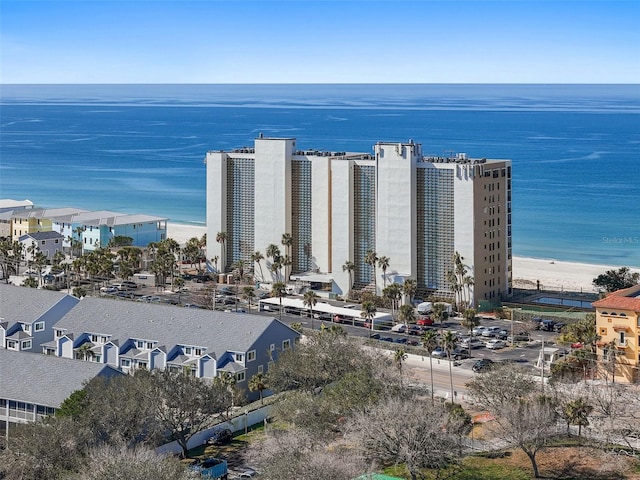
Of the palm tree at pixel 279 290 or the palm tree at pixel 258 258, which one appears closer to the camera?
the palm tree at pixel 279 290

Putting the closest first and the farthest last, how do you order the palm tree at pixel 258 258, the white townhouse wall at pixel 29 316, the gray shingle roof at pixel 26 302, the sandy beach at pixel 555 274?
the white townhouse wall at pixel 29 316, the gray shingle roof at pixel 26 302, the palm tree at pixel 258 258, the sandy beach at pixel 555 274

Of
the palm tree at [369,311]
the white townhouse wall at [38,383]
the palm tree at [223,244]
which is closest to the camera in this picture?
the white townhouse wall at [38,383]

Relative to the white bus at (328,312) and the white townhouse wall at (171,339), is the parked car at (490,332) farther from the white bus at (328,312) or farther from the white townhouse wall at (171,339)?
the white townhouse wall at (171,339)

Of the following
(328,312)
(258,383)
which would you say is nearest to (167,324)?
(258,383)

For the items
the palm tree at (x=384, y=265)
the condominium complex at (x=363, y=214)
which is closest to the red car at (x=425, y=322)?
the condominium complex at (x=363, y=214)

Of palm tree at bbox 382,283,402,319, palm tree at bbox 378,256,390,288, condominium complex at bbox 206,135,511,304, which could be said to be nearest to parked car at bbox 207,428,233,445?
palm tree at bbox 382,283,402,319

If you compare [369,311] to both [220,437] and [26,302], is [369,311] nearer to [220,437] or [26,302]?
[26,302]
